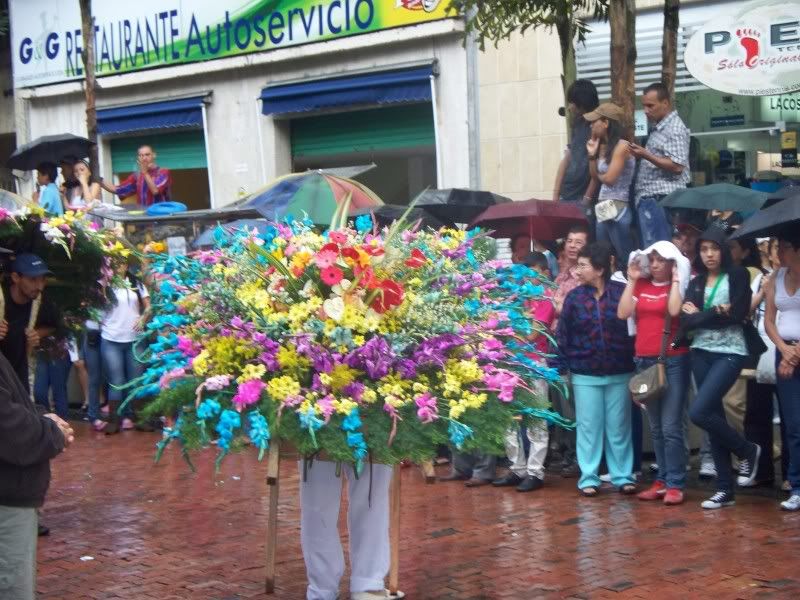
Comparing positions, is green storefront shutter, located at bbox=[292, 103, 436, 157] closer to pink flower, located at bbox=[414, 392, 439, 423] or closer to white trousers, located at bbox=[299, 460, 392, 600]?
white trousers, located at bbox=[299, 460, 392, 600]

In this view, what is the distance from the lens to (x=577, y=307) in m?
10.3

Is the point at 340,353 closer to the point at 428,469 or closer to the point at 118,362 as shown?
the point at 428,469

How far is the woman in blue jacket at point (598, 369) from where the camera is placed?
10.2 m

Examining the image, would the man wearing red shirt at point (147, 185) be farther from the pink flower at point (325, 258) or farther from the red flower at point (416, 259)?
the pink flower at point (325, 258)

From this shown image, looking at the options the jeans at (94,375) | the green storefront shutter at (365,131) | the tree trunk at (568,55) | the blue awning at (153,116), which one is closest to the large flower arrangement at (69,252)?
the jeans at (94,375)

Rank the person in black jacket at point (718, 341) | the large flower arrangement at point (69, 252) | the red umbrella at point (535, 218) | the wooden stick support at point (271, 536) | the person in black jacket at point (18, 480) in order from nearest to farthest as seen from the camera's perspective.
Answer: the person in black jacket at point (18, 480) < the wooden stick support at point (271, 536) < the large flower arrangement at point (69, 252) < the person in black jacket at point (718, 341) < the red umbrella at point (535, 218)

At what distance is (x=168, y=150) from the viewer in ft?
73.7

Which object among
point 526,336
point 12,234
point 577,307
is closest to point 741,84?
point 577,307

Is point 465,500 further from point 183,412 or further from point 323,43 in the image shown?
point 323,43

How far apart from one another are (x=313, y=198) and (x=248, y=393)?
6.39 metres

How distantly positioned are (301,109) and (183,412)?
1335 centimetres

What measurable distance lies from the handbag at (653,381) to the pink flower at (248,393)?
396 cm

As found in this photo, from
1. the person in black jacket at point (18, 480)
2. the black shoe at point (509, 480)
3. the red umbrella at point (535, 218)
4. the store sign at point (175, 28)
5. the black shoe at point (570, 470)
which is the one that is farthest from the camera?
the store sign at point (175, 28)

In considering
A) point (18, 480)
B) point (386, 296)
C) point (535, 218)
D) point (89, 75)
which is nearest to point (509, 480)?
point (535, 218)
